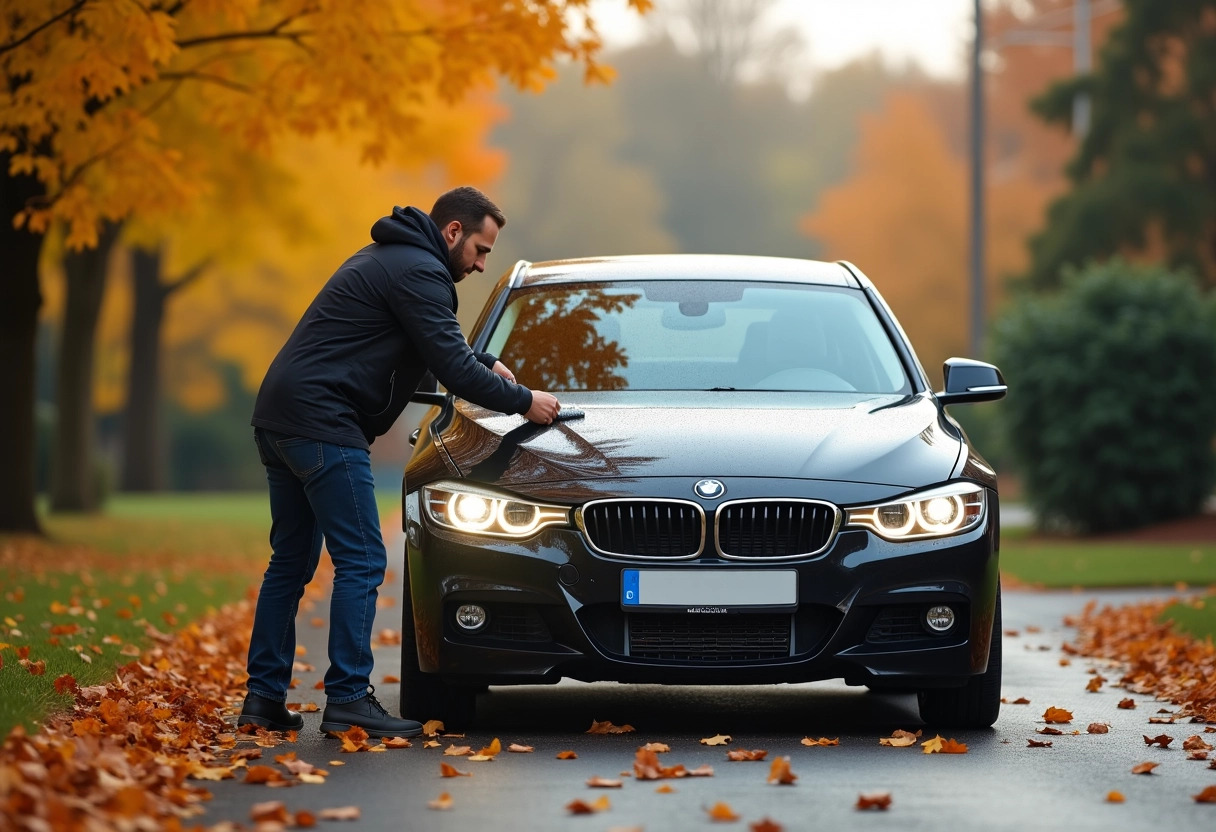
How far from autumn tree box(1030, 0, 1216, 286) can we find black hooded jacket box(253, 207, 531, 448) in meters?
28.3

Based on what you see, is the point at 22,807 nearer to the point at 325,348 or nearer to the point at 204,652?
the point at 325,348

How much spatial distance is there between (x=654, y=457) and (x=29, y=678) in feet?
8.52

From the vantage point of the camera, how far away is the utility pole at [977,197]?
85.9 ft

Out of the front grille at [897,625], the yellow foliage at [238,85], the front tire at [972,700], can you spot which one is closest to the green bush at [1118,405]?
the yellow foliage at [238,85]

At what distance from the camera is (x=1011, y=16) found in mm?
57312

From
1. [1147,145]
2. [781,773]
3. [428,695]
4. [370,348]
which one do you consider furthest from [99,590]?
[1147,145]

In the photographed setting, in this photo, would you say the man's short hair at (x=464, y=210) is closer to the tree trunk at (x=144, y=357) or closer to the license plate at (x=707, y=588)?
the license plate at (x=707, y=588)

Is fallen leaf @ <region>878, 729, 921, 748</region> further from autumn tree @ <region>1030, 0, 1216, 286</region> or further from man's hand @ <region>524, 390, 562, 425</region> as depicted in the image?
autumn tree @ <region>1030, 0, 1216, 286</region>

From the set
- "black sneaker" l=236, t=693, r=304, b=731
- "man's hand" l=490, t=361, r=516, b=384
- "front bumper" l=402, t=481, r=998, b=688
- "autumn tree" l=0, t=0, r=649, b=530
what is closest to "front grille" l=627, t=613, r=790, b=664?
"front bumper" l=402, t=481, r=998, b=688

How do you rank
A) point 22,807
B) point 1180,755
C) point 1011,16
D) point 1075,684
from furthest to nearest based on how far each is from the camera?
point 1011,16 → point 1075,684 → point 1180,755 → point 22,807

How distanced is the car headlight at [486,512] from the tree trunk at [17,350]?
10115mm

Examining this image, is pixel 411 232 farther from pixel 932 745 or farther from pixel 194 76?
pixel 194 76

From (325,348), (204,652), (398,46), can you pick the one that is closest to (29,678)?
(325,348)

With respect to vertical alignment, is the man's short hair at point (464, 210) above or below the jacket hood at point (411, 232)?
above
